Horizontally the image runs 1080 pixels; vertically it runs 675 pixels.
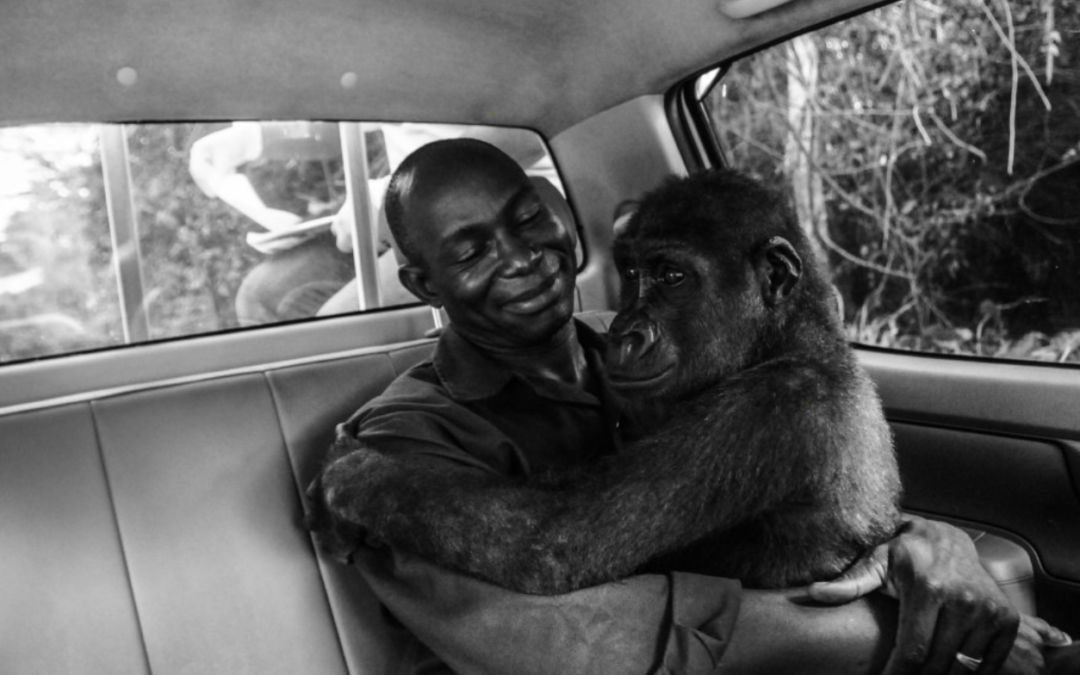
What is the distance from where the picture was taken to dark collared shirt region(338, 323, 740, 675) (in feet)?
5.39

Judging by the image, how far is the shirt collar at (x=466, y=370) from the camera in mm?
2027

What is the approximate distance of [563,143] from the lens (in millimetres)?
3281

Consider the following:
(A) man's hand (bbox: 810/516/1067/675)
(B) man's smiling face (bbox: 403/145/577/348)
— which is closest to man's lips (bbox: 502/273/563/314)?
(B) man's smiling face (bbox: 403/145/577/348)

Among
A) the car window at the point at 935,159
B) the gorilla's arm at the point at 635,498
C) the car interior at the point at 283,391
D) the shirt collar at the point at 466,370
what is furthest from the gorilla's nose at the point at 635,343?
the car window at the point at 935,159

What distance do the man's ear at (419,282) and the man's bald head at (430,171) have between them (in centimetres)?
2

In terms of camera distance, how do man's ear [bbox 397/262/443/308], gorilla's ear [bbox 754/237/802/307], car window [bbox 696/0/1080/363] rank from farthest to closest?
car window [bbox 696/0/1080/363] < man's ear [bbox 397/262/443/308] < gorilla's ear [bbox 754/237/802/307]

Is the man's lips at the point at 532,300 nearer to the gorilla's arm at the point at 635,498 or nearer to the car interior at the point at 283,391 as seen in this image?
the gorilla's arm at the point at 635,498

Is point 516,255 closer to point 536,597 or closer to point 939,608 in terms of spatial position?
point 536,597

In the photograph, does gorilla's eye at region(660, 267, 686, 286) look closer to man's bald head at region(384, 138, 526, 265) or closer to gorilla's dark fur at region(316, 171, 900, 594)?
gorilla's dark fur at region(316, 171, 900, 594)

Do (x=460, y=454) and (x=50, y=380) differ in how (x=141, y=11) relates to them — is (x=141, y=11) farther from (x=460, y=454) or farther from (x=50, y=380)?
Result: (x=460, y=454)

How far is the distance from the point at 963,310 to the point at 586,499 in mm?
2107

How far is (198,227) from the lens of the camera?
14.9 feet

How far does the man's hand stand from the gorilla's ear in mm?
472

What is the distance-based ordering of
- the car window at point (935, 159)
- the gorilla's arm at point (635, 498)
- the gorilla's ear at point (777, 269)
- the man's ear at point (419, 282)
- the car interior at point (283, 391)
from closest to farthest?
the gorilla's arm at point (635, 498) < the gorilla's ear at point (777, 269) < the car interior at point (283, 391) < the man's ear at point (419, 282) < the car window at point (935, 159)
